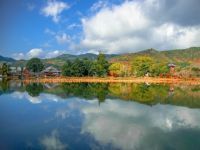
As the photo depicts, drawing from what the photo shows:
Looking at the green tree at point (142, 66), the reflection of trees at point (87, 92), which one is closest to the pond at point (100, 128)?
the reflection of trees at point (87, 92)

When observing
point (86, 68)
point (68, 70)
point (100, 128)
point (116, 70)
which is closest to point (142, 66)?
point (116, 70)

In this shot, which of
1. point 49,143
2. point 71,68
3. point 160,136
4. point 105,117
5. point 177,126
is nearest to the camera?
point 49,143

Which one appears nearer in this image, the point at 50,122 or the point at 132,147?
the point at 132,147

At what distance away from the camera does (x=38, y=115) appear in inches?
755

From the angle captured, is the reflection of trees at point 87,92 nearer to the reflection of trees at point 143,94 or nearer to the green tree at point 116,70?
the reflection of trees at point 143,94

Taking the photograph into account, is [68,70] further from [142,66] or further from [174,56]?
[174,56]

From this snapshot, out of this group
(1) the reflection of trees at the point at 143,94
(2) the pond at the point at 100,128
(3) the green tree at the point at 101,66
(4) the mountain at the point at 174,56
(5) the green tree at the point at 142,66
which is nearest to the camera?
(2) the pond at the point at 100,128

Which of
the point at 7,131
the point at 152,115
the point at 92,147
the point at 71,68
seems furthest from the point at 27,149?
the point at 71,68

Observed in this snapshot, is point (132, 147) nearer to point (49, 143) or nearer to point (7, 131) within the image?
point (49, 143)

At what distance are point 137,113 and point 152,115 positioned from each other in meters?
1.22

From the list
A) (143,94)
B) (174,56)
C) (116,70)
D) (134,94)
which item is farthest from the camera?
(174,56)

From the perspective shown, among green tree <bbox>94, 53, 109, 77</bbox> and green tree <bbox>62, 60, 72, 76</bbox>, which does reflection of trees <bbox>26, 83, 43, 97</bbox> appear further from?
green tree <bbox>94, 53, 109, 77</bbox>

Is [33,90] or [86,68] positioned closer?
[33,90]

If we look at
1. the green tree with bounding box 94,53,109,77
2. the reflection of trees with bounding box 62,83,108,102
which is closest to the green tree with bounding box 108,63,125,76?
the green tree with bounding box 94,53,109,77
